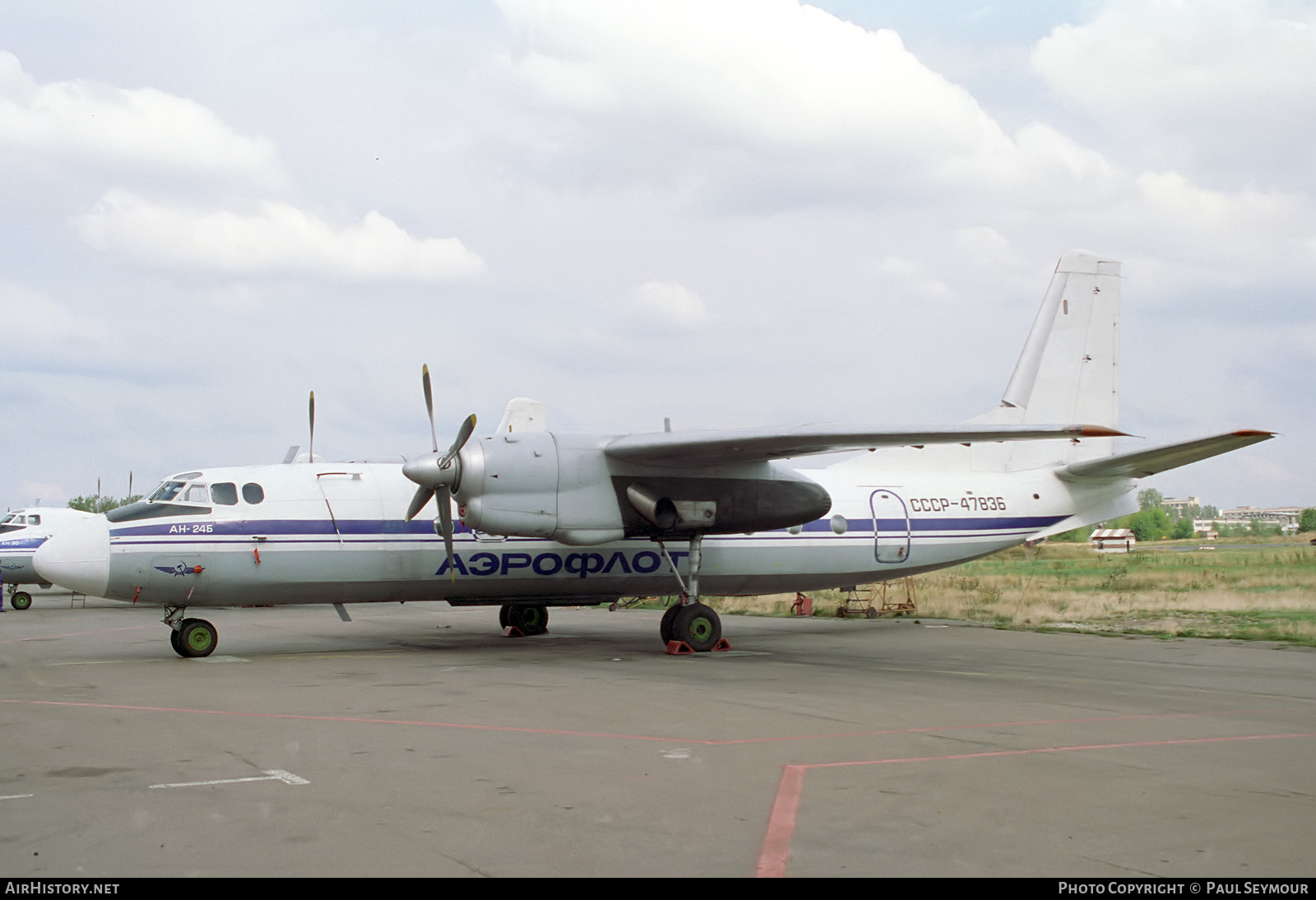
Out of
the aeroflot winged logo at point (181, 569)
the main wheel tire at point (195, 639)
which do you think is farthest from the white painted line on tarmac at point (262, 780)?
the main wheel tire at point (195, 639)

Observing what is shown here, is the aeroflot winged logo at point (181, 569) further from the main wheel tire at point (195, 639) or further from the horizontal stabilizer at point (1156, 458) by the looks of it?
the horizontal stabilizer at point (1156, 458)

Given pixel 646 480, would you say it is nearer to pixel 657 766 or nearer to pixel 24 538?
pixel 657 766

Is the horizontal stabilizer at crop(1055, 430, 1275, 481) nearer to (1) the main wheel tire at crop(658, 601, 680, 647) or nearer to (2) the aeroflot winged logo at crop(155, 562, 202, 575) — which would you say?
(1) the main wheel tire at crop(658, 601, 680, 647)

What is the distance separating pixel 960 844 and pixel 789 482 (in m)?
A: 12.2

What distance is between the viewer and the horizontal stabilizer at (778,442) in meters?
15.1

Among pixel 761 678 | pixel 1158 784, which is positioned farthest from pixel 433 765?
pixel 761 678

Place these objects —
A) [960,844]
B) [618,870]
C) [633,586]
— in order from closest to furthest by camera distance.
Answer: [618,870]
[960,844]
[633,586]

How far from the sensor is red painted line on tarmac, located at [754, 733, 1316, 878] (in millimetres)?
5785

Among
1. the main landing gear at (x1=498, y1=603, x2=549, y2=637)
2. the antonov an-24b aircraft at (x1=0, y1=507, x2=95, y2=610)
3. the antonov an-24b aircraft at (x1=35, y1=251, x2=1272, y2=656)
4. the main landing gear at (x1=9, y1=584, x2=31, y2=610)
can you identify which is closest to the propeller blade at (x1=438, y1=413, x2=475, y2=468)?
the antonov an-24b aircraft at (x1=35, y1=251, x2=1272, y2=656)

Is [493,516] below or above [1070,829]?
above

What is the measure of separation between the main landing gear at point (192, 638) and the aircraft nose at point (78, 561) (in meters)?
1.18

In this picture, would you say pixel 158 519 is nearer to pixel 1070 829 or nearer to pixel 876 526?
pixel 876 526

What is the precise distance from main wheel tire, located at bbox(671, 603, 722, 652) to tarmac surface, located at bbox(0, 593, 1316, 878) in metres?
0.93

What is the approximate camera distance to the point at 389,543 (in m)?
17.5
